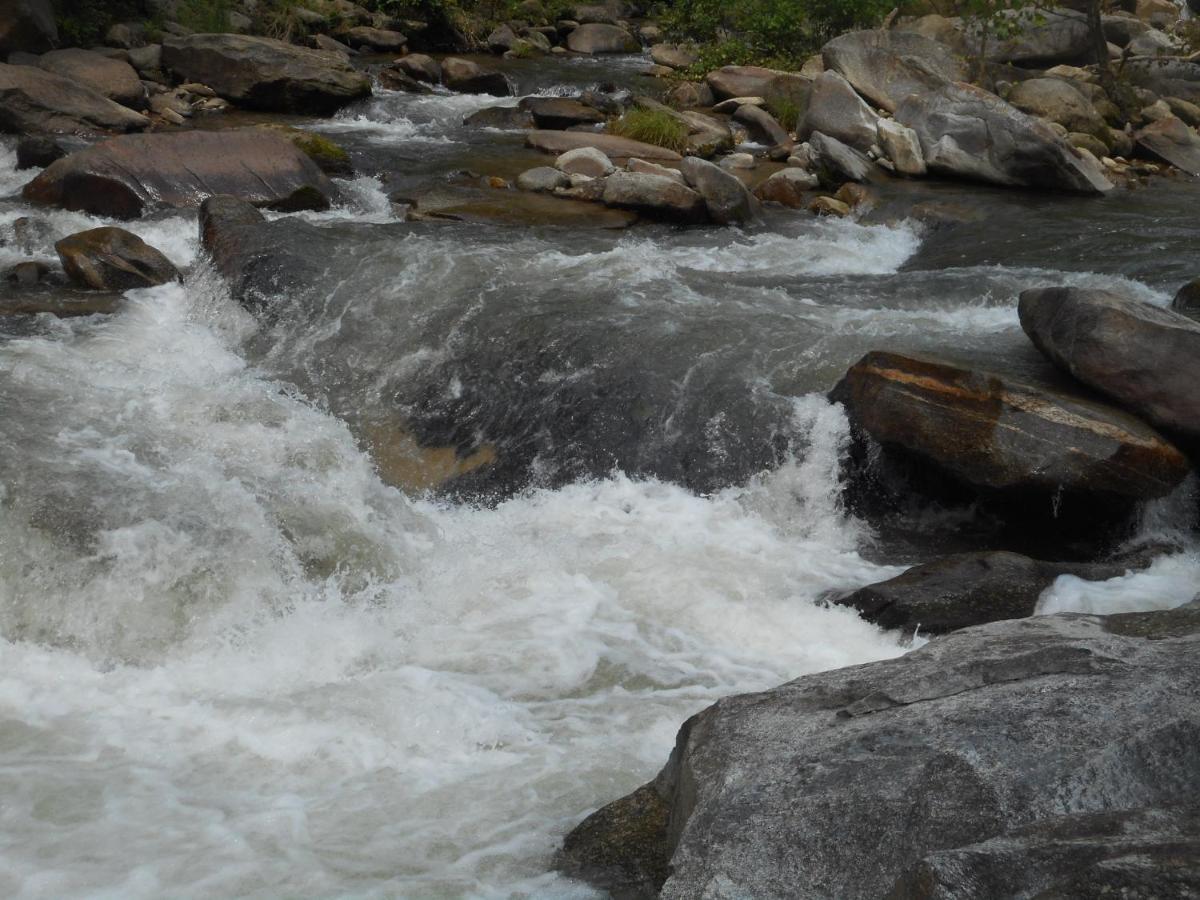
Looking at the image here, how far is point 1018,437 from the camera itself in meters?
6.89

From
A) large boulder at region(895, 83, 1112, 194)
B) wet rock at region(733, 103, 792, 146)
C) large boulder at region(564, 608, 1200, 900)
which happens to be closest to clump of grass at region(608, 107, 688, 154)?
wet rock at region(733, 103, 792, 146)

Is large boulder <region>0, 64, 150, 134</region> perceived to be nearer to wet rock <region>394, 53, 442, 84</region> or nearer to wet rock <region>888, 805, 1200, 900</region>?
wet rock <region>394, 53, 442, 84</region>

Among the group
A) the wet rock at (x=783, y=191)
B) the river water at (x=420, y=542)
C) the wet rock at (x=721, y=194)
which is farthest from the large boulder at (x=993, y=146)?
the wet rock at (x=721, y=194)

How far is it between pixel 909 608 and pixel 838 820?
315cm

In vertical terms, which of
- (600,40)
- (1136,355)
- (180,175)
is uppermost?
(1136,355)

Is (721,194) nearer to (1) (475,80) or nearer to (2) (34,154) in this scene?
(2) (34,154)

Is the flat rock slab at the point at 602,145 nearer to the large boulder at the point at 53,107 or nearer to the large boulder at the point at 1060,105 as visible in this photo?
the large boulder at the point at 53,107

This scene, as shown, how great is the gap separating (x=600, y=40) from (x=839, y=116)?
32.4 feet

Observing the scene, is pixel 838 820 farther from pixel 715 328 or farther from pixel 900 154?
pixel 900 154

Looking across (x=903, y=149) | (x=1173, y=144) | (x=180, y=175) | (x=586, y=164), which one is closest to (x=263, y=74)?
(x=180, y=175)

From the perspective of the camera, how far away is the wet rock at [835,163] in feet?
49.2

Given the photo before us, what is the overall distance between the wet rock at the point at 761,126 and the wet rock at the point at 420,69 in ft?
17.7

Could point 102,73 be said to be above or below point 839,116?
below

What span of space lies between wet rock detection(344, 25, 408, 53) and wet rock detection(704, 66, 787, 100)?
20.1ft
